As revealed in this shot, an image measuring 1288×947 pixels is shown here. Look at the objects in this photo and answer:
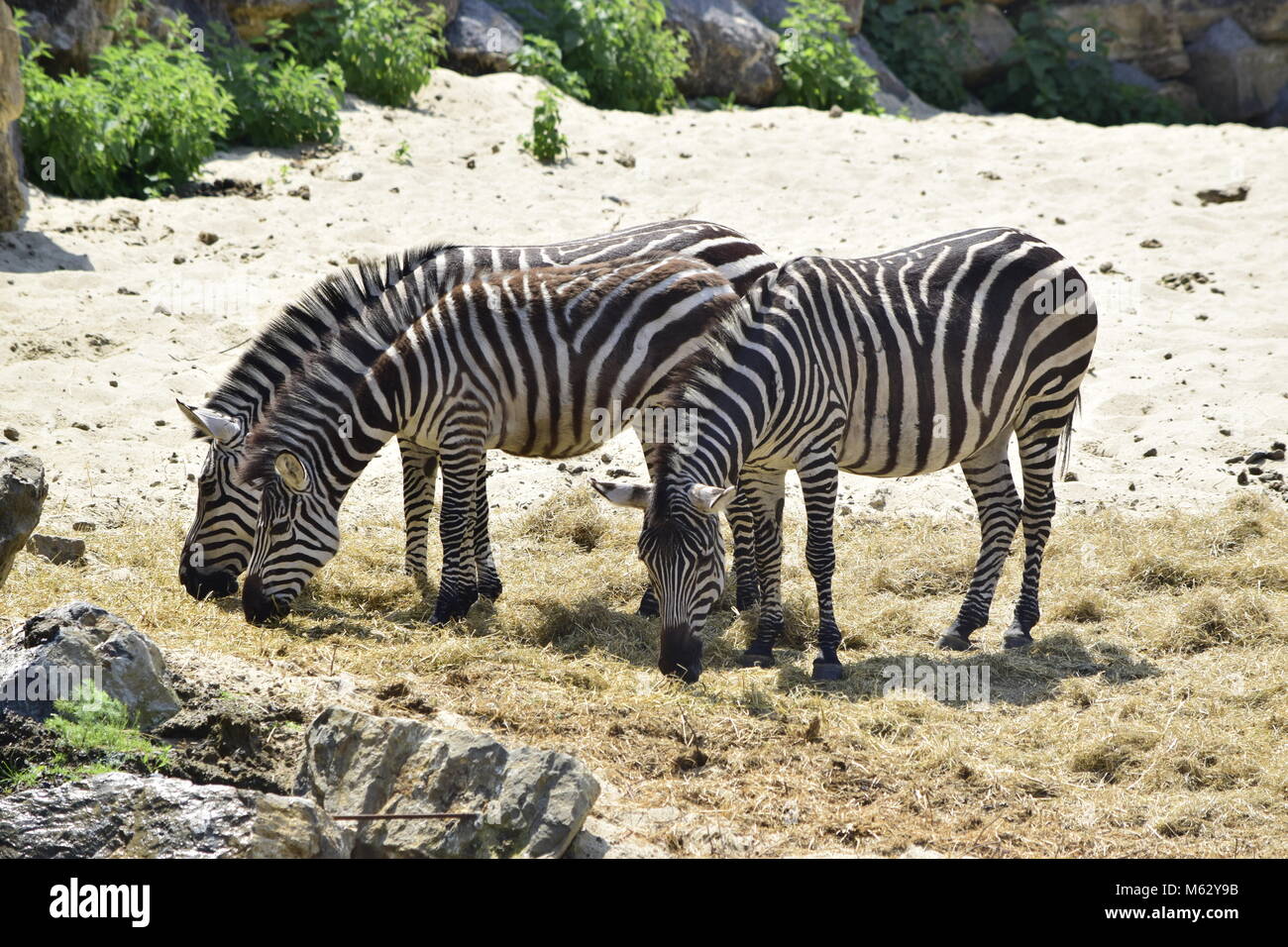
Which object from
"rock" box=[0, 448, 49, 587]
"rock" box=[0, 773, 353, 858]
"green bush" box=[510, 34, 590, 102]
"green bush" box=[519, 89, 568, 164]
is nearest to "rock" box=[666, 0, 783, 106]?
"green bush" box=[510, 34, 590, 102]

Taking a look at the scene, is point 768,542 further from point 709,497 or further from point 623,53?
point 623,53

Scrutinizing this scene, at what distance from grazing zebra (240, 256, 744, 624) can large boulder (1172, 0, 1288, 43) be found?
1452 centimetres

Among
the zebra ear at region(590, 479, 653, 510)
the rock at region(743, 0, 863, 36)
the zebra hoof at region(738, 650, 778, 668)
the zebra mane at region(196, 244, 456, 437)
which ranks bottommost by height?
the zebra hoof at region(738, 650, 778, 668)

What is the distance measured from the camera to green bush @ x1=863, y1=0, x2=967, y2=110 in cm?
1850

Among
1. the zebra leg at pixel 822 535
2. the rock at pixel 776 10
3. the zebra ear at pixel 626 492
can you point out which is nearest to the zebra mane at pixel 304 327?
the zebra ear at pixel 626 492

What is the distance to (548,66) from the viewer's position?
15297 millimetres

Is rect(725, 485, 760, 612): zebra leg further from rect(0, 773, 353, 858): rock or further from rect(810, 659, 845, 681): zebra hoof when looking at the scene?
rect(0, 773, 353, 858): rock

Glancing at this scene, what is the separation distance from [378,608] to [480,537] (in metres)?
0.76

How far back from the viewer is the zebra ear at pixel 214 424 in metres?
7.70

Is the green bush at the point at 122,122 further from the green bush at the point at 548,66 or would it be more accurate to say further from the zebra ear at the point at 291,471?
the zebra ear at the point at 291,471

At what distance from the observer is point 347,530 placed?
9.09 metres

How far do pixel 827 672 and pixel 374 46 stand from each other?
9809 mm

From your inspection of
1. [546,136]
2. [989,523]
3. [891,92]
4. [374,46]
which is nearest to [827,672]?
[989,523]

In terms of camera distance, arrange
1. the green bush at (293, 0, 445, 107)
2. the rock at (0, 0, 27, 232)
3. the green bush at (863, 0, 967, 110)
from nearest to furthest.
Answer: the rock at (0, 0, 27, 232)
the green bush at (293, 0, 445, 107)
the green bush at (863, 0, 967, 110)
